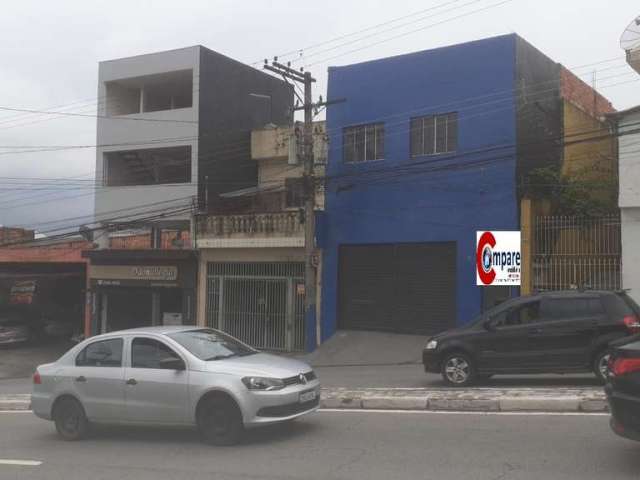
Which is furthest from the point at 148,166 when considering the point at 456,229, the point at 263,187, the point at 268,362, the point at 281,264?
the point at 268,362

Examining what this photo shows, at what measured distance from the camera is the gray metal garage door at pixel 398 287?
21.2 m

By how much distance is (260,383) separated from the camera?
820 cm

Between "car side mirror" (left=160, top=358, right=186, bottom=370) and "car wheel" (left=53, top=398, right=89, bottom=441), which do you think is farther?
"car wheel" (left=53, top=398, right=89, bottom=441)

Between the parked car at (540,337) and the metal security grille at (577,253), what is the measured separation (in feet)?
21.8

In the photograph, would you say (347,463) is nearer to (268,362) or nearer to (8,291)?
(268,362)

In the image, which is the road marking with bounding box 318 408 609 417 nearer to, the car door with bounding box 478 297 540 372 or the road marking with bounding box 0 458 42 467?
the car door with bounding box 478 297 540 372

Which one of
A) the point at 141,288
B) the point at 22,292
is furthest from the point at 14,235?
the point at 141,288

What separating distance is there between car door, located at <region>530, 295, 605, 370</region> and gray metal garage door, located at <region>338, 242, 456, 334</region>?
8.72m

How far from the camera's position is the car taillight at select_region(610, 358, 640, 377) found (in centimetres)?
623

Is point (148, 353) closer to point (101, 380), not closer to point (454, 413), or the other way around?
point (101, 380)

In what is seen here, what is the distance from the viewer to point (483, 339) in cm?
1234

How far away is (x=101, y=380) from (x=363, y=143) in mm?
15406

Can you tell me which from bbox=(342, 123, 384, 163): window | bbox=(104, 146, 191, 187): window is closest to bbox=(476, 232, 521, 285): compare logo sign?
bbox=(342, 123, 384, 163): window

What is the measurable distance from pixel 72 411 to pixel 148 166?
71.7ft
